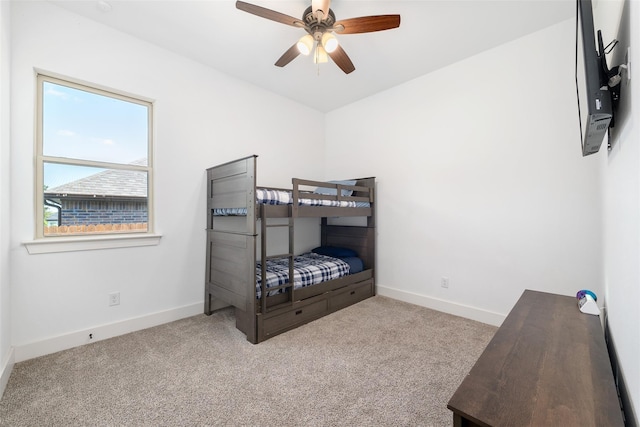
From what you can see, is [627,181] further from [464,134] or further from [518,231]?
[464,134]

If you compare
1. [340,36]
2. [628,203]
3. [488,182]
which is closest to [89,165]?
[340,36]

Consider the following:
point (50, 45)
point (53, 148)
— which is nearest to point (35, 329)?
point (53, 148)

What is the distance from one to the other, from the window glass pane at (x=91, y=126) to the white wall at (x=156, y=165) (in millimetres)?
148

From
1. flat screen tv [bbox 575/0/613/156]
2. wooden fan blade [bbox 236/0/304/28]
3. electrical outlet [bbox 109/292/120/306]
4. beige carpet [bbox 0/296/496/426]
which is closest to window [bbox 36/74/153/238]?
electrical outlet [bbox 109/292/120/306]

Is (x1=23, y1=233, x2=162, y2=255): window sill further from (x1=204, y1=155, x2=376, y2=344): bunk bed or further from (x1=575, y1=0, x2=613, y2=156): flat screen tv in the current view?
(x1=575, y1=0, x2=613, y2=156): flat screen tv

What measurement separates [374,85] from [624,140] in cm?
273

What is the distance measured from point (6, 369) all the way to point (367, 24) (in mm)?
3210

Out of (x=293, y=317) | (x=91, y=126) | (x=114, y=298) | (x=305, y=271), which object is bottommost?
(x=293, y=317)

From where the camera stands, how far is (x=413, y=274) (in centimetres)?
311

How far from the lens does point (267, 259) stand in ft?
8.91

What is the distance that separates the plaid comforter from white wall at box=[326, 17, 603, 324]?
2.43ft

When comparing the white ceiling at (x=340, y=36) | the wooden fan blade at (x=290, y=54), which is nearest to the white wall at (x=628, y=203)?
the white ceiling at (x=340, y=36)

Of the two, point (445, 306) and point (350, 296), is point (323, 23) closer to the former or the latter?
point (350, 296)

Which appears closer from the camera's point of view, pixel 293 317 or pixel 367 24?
pixel 367 24
